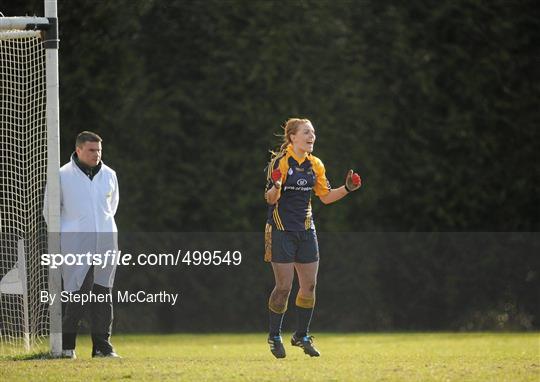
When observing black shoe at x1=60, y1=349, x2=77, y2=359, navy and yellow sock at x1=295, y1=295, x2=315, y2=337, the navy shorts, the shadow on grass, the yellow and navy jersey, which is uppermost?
the yellow and navy jersey

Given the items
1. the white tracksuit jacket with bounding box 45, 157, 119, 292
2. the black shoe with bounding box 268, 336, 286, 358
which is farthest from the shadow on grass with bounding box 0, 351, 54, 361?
the black shoe with bounding box 268, 336, 286, 358

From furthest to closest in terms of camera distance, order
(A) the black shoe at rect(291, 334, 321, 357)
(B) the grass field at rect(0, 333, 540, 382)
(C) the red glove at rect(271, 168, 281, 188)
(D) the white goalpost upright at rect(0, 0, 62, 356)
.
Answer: (D) the white goalpost upright at rect(0, 0, 62, 356)
(A) the black shoe at rect(291, 334, 321, 357)
(C) the red glove at rect(271, 168, 281, 188)
(B) the grass field at rect(0, 333, 540, 382)

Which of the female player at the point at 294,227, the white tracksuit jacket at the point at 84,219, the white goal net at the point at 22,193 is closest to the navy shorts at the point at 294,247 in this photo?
the female player at the point at 294,227

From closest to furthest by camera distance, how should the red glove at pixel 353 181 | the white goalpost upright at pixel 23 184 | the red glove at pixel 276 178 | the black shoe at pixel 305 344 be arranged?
the red glove at pixel 276 178 < the red glove at pixel 353 181 < the black shoe at pixel 305 344 < the white goalpost upright at pixel 23 184

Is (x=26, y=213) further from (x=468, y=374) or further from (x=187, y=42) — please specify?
(x=468, y=374)

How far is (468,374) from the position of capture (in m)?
7.39

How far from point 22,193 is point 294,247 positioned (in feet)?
9.16

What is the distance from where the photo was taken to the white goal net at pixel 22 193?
9.55 meters

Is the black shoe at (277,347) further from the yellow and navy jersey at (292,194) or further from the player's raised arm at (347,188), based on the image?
the player's raised arm at (347,188)

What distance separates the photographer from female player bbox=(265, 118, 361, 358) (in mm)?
8328

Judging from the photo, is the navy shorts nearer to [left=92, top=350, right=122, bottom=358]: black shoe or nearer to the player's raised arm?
the player's raised arm

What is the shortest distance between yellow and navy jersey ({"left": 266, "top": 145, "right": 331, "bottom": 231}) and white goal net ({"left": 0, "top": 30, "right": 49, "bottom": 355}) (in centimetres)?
224

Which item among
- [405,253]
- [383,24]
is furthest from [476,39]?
[405,253]

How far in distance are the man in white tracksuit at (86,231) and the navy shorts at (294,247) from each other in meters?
1.39
